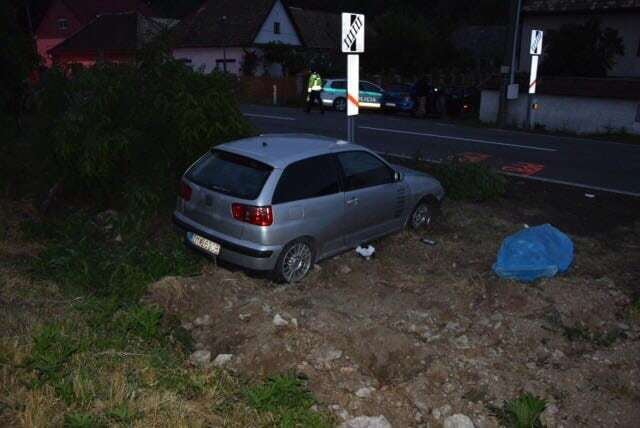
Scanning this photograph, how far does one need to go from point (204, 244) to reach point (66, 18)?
5621 cm

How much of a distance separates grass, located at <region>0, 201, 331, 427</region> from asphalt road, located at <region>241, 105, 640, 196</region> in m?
4.89

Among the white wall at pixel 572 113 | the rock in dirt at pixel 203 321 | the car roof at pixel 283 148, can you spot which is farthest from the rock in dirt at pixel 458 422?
the white wall at pixel 572 113

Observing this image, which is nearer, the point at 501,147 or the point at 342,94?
the point at 501,147

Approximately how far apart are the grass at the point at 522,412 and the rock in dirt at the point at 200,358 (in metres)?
2.46

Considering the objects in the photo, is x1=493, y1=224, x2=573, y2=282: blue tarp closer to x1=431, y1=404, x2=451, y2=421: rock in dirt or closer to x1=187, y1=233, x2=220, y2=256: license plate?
x1=431, y1=404, x2=451, y2=421: rock in dirt

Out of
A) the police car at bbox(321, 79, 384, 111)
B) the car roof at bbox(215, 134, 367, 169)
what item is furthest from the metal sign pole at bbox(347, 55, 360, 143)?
the police car at bbox(321, 79, 384, 111)

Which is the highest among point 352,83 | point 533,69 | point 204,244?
point 533,69

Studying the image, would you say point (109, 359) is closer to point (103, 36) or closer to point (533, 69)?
point (533, 69)

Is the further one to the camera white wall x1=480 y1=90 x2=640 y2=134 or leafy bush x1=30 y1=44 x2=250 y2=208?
white wall x1=480 y1=90 x2=640 y2=134

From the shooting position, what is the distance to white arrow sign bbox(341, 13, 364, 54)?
31.1 feet

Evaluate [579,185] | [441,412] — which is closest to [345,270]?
[441,412]

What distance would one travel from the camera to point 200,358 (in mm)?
5270

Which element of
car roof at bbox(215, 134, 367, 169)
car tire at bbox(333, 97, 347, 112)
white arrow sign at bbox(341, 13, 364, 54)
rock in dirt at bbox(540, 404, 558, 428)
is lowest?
rock in dirt at bbox(540, 404, 558, 428)

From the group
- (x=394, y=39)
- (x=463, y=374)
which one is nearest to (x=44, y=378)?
(x=463, y=374)
